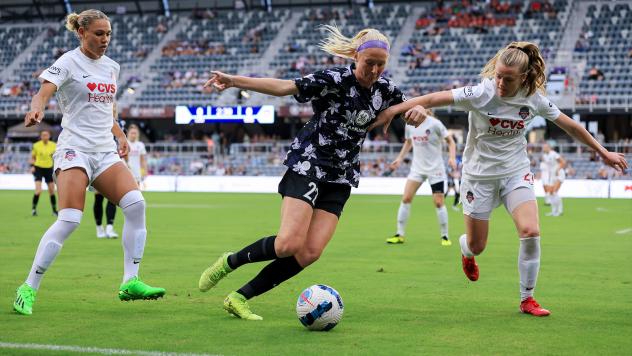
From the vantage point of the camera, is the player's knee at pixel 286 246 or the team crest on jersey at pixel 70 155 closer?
the player's knee at pixel 286 246

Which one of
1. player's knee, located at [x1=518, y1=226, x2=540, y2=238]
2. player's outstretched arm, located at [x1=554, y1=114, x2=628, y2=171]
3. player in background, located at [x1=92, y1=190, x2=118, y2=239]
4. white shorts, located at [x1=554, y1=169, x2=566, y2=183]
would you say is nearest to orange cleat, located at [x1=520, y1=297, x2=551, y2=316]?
player's knee, located at [x1=518, y1=226, x2=540, y2=238]

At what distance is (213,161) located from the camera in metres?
42.9

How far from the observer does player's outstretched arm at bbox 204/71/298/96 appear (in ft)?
20.9

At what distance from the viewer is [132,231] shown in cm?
765

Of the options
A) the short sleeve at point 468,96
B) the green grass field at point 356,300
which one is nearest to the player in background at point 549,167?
the green grass field at point 356,300

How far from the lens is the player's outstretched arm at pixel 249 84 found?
638cm

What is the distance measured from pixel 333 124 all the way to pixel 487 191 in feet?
5.24

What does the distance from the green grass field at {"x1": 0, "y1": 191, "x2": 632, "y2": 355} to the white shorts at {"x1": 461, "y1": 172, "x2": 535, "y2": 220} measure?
0.83m

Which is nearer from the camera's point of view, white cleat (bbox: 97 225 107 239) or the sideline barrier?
white cleat (bbox: 97 225 107 239)

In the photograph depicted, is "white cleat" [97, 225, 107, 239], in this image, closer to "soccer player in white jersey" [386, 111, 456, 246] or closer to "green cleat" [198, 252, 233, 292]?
"soccer player in white jersey" [386, 111, 456, 246]

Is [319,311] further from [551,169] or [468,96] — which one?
[551,169]

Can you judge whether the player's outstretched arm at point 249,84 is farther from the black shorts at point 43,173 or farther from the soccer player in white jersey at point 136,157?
the black shorts at point 43,173

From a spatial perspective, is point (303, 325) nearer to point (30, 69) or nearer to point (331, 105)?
point (331, 105)

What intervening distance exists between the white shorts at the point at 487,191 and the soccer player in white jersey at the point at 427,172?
6576 millimetres
